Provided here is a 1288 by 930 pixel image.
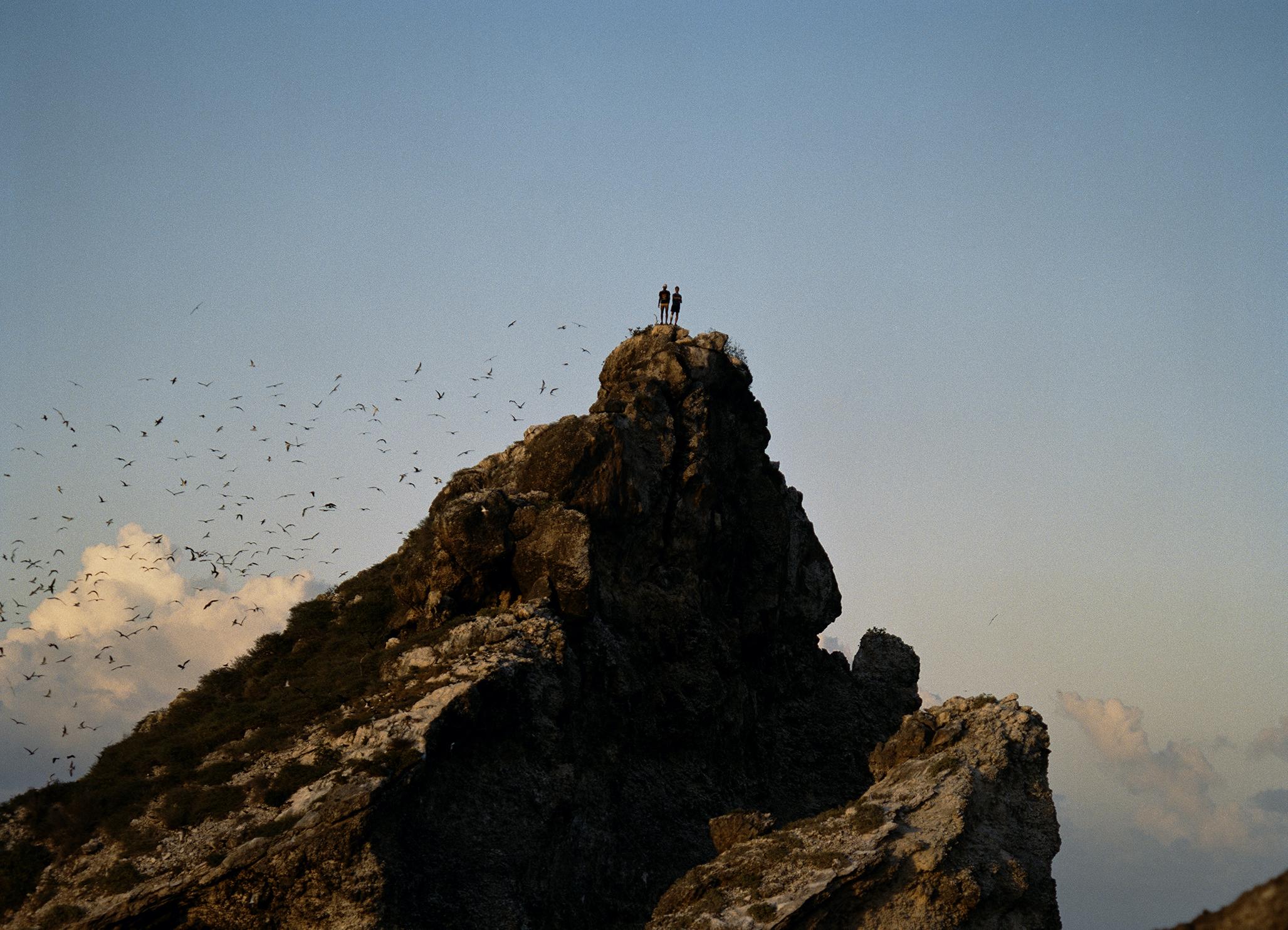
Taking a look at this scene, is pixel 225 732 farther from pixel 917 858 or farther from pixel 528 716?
pixel 917 858

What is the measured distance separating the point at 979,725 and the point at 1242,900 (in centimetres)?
3068

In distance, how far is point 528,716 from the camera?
41.8 m

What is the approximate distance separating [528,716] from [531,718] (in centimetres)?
13

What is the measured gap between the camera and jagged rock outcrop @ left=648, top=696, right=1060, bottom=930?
37.8 metres

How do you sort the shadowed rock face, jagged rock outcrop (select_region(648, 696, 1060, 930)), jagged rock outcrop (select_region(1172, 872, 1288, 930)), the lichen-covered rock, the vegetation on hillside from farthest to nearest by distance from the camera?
the lichen-covered rock
the shadowed rock face
jagged rock outcrop (select_region(648, 696, 1060, 930))
the vegetation on hillside
jagged rock outcrop (select_region(1172, 872, 1288, 930))

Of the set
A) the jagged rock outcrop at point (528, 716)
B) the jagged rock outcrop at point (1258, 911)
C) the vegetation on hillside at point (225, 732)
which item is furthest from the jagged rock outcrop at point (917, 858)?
the jagged rock outcrop at point (1258, 911)

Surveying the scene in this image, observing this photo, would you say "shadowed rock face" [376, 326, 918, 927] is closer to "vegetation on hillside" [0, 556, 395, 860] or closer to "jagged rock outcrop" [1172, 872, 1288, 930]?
"vegetation on hillside" [0, 556, 395, 860]

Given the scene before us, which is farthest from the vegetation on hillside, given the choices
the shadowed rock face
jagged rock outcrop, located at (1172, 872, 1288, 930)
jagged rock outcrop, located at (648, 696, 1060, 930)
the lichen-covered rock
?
jagged rock outcrop, located at (1172, 872, 1288, 930)

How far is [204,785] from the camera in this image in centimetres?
3819

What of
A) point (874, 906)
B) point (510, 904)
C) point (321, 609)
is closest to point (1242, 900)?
point (874, 906)

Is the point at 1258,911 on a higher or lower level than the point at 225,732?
lower

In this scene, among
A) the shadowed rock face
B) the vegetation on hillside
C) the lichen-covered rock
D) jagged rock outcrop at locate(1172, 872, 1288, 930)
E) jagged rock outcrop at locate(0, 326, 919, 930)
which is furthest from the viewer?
the lichen-covered rock

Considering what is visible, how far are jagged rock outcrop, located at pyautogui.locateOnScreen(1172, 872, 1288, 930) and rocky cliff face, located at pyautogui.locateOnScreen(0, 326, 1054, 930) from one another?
2337 centimetres

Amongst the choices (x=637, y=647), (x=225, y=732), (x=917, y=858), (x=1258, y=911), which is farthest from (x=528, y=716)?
(x=1258, y=911)
